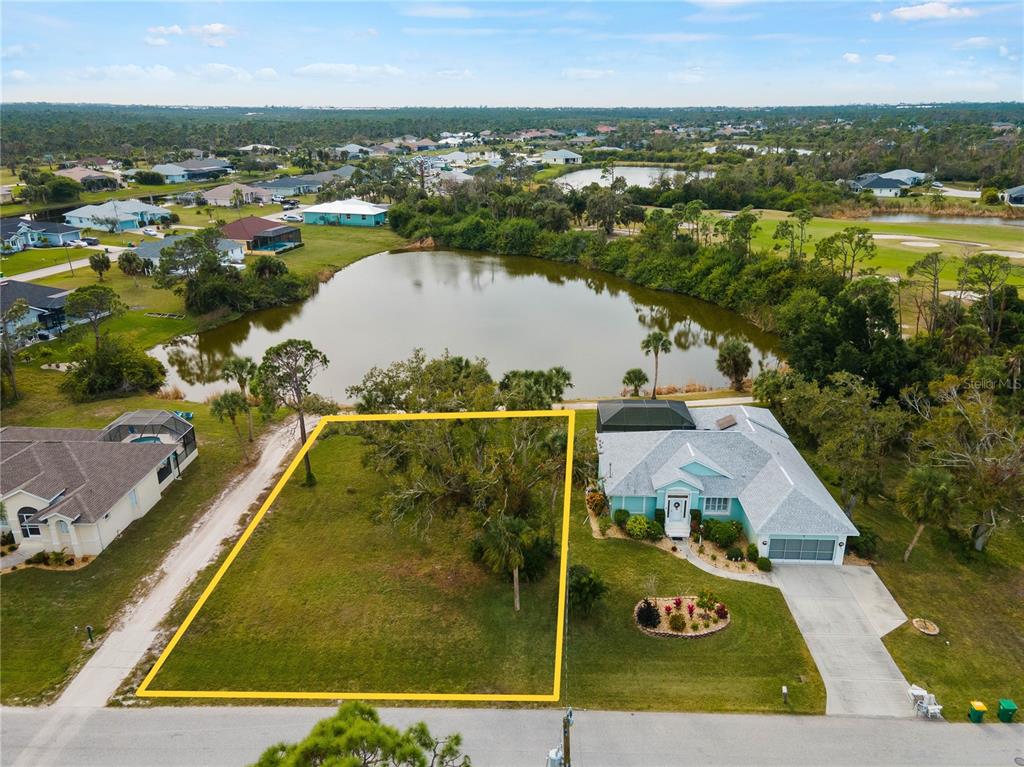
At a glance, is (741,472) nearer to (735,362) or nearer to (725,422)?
(725,422)

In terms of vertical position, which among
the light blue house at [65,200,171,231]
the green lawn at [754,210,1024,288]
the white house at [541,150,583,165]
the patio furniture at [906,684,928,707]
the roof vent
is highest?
the white house at [541,150,583,165]

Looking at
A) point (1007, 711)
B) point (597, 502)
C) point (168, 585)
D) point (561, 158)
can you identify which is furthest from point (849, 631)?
point (561, 158)

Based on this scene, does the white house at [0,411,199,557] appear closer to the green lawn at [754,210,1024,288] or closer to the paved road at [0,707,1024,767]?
the paved road at [0,707,1024,767]

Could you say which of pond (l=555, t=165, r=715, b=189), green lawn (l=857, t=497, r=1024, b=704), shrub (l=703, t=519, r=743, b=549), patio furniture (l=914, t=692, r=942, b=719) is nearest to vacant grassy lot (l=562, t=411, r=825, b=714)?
shrub (l=703, t=519, r=743, b=549)

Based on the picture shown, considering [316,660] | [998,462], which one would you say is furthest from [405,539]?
[998,462]

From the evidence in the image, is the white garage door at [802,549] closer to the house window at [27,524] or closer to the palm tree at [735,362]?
the palm tree at [735,362]

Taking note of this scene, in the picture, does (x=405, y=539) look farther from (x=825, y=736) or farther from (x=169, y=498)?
(x=169, y=498)
